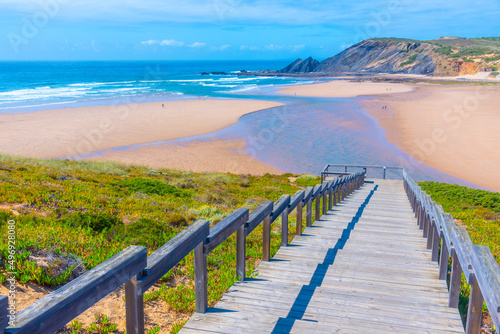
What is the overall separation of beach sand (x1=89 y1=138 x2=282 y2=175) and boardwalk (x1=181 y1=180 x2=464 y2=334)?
19.0 meters

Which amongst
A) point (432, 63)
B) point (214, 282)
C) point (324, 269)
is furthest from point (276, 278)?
point (432, 63)

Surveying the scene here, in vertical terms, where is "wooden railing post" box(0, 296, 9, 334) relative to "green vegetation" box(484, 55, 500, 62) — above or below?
below

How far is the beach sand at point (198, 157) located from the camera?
2608 centimetres

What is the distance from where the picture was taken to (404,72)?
5979 inches

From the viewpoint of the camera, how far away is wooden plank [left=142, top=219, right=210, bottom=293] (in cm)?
304

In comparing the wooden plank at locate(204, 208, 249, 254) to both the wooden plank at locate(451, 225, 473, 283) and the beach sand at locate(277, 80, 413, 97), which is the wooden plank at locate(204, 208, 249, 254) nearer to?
the wooden plank at locate(451, 225, 473, 283)

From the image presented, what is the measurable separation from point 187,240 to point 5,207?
6.30 m

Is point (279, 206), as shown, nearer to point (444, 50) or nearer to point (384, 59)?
point (444, 50)

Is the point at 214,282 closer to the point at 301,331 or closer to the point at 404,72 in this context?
the point at 301,331

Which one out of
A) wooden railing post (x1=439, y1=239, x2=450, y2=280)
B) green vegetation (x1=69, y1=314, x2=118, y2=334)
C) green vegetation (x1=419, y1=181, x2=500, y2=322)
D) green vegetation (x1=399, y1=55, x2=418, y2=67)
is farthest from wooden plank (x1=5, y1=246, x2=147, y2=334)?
green vegetation (x1=399, y1=55, x2=418, y2=67)

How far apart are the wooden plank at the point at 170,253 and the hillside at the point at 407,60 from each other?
439 feet

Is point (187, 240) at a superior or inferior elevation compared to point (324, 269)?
superior

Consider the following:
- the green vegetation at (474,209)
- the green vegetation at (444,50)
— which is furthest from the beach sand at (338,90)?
the green vegetation at (444,50)

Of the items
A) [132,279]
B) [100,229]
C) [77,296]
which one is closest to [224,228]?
[132,279]
